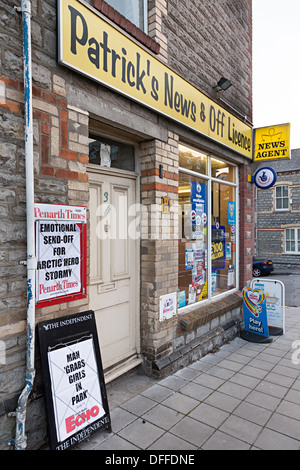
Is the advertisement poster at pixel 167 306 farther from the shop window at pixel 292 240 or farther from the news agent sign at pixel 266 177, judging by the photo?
the shop window at pixel 292 240

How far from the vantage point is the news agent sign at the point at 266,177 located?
6312mm

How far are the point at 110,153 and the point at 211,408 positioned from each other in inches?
123

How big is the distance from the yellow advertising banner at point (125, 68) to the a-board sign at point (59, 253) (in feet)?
4.33

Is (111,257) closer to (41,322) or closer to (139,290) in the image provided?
(139,290)

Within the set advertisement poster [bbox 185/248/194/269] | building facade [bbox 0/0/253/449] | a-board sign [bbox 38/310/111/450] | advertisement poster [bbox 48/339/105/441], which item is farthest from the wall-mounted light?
advertisement poster [bbox 48/339/105/441]

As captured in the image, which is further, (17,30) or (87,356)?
(87,356)

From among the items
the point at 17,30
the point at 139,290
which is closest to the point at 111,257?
the point at 139,290

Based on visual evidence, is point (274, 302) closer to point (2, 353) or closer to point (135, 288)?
point (135, 288)

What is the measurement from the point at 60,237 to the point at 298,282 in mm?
13357

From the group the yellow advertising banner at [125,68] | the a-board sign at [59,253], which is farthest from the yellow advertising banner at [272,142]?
the a-board sign at [59,253]

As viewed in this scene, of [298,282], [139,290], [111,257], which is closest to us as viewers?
[111,257]

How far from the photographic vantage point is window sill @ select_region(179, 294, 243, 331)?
4375 mm

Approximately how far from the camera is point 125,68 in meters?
3.29

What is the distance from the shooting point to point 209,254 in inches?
212
